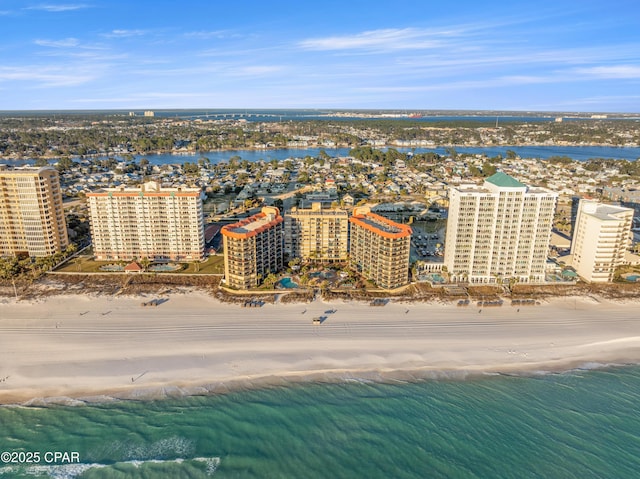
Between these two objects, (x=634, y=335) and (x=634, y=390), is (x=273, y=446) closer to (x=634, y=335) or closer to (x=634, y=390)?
(x=634, y=390)

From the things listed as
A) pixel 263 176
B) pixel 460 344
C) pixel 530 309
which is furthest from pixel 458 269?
pixel 263 176

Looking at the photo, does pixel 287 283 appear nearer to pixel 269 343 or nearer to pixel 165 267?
pixel 269 343

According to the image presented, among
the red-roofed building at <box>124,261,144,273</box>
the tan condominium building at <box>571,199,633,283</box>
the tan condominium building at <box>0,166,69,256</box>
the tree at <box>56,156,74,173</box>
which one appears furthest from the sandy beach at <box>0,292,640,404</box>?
the tree at <box>56,156,74,173</box>

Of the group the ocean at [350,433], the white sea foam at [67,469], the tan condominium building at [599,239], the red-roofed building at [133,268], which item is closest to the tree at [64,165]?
the red-roofed building at [133,268]

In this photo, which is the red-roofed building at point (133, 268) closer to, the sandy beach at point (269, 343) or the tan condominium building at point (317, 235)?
the sandy beach at point (269, 343)

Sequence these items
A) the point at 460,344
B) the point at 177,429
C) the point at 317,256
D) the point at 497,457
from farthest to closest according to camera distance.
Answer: the point at 317,256 → the point at 460,344 → the point at 177,429 → the point at 497,457

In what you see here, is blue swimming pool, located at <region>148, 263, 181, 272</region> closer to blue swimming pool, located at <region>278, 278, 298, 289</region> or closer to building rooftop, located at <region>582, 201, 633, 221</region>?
blue swimming pool, located at <region>278, 278, 298, 289</region>
